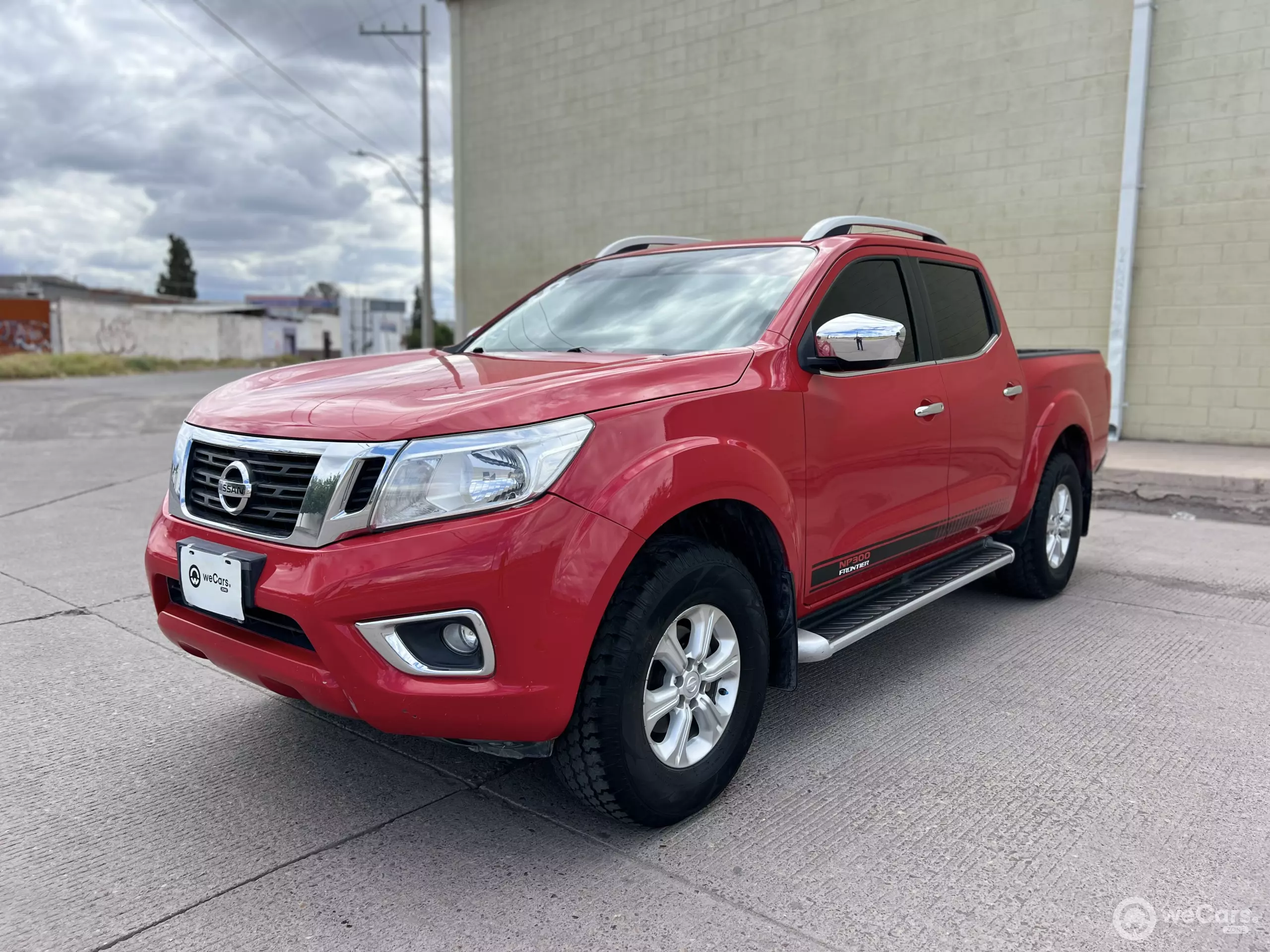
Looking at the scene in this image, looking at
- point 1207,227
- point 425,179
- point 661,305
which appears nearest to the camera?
point 661,305

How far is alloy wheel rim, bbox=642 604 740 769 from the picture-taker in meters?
2.72

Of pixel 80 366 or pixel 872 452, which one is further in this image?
pixel 80 366

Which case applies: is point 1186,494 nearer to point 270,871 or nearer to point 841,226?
point 841,226

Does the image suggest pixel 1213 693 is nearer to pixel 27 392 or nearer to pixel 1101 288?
pixel 1101 288

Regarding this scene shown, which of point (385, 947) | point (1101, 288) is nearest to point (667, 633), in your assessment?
point (385, 947)

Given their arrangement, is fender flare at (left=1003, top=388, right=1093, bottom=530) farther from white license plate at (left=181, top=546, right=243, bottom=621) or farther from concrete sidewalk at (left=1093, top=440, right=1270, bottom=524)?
white license plate at (left=181, top=546, right=243, bottom=621)

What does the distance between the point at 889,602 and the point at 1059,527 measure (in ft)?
6.88

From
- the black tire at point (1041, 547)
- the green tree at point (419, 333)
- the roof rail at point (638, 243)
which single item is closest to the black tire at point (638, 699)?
the roof rail at point (638, 243)

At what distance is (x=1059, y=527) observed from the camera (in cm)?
537

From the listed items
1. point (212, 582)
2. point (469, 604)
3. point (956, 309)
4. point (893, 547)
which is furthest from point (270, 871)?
point (956, 309)

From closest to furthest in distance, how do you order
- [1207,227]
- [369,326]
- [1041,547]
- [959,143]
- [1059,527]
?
[1041,547] → [1059,527] → [1207,227] → [959,143] → [369,326]

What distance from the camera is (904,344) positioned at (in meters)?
3.97

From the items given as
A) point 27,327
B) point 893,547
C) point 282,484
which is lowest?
point 893,547

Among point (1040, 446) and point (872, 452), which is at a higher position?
point (872, 452)
